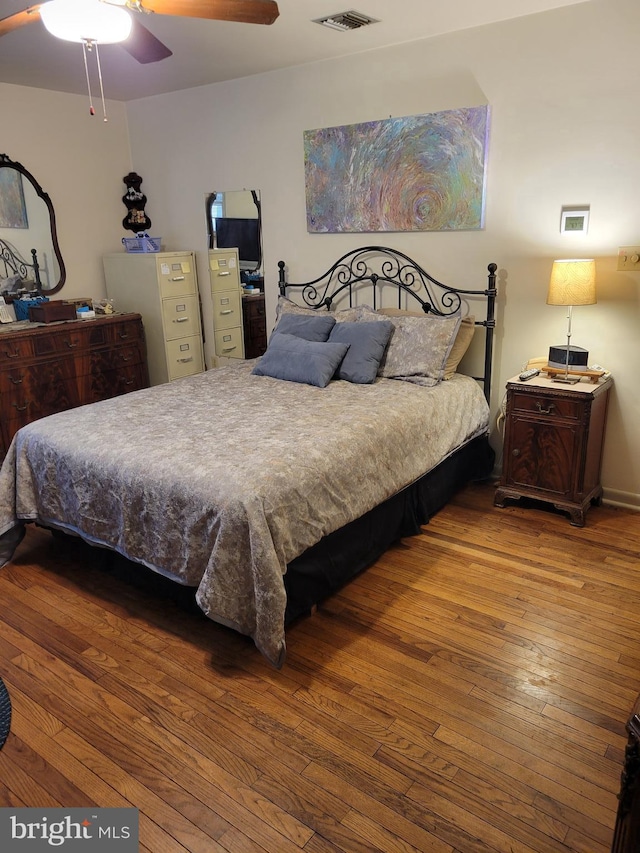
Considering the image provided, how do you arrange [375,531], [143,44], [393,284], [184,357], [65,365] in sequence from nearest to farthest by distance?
[143,44], [375,531], [393,284], [65,365], [184,357]

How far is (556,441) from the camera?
10.4ft

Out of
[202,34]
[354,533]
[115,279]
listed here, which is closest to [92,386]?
[115,279]

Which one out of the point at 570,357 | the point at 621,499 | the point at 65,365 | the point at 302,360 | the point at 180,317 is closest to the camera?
the point at 570,357

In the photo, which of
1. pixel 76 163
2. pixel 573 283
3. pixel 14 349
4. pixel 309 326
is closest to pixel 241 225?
pixel 309 326

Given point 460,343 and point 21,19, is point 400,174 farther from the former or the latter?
point 21,19

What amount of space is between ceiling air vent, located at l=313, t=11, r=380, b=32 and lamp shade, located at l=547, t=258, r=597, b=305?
62.7 inches

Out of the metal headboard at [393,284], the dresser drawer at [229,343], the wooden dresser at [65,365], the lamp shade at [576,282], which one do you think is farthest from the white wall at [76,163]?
the lamp shade at [576,282]

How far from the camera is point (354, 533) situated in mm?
2709

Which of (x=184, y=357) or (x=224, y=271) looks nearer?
(x=224, y=271)

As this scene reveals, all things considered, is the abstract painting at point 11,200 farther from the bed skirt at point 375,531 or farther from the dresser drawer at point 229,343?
the bed skirt at point 375,531

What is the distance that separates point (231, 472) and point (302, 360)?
4.67 ft

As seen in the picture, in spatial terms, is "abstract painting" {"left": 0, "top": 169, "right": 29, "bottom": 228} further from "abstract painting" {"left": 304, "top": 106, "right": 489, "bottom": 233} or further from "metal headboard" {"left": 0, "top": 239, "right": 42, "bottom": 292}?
"abstract painting" {"left": 304, "top": 106, "right": 489, "bottom": 233}

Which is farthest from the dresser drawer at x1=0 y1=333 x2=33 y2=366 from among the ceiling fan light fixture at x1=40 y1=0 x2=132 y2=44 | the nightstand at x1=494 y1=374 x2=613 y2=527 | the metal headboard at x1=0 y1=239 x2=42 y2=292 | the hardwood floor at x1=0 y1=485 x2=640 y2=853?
the nightstand at x1=494 y1=374 x2=613 y2=527

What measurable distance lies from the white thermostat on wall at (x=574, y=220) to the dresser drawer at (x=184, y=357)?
2.95m
